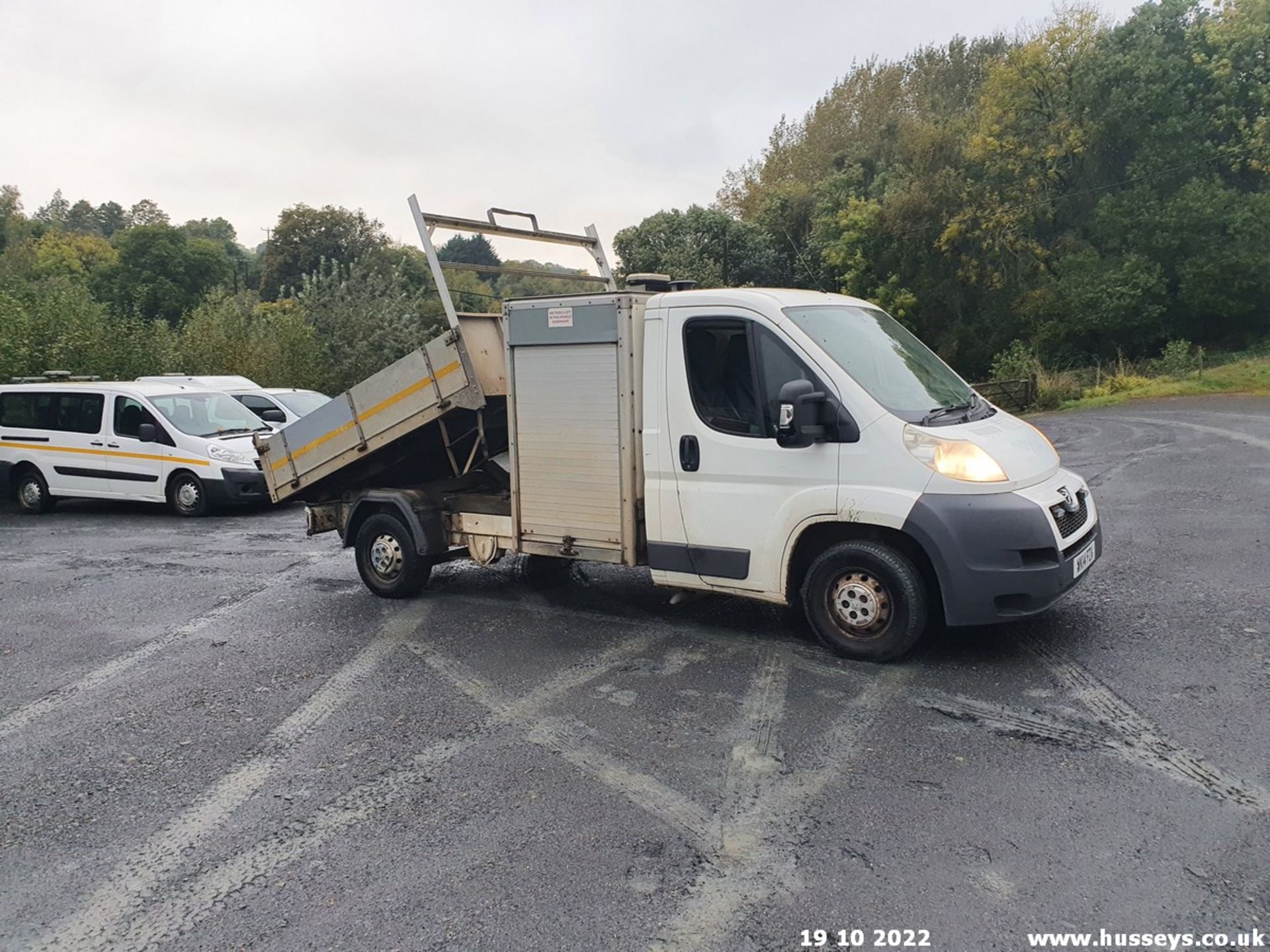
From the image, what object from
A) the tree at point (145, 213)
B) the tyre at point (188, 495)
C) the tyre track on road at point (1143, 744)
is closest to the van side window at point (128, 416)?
the tyre at point (188, 495)

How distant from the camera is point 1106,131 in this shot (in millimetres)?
38906

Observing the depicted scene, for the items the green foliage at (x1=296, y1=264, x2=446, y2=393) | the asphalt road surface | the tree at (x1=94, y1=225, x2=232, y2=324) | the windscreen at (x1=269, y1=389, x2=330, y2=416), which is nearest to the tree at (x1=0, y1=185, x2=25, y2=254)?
the tree at (x1=94, y1=225, x2=232, y2=324)

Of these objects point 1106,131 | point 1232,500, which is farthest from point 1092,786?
point 1106,131

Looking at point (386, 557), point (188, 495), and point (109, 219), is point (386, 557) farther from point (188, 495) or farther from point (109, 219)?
point (109, 219)

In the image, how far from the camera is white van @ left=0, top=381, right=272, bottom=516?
13.3m

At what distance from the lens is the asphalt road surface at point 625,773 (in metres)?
3.44

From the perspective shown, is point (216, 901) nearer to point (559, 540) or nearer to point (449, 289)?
point (559, 540)

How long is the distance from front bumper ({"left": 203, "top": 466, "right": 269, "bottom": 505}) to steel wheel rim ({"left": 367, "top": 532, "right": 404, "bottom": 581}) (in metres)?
5.65

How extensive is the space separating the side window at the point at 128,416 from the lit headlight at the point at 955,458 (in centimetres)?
1171

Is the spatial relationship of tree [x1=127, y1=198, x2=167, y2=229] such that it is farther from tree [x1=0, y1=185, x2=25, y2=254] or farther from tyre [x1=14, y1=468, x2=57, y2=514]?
tyre [x1=14, y1=468, x2=57, y2=514]

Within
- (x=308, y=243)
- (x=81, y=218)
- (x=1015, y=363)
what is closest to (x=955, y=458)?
(x=1015, y=363)

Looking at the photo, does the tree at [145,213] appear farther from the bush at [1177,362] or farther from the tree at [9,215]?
the bush at [1177,362]

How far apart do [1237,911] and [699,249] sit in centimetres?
4024

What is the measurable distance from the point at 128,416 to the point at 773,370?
439 inches
